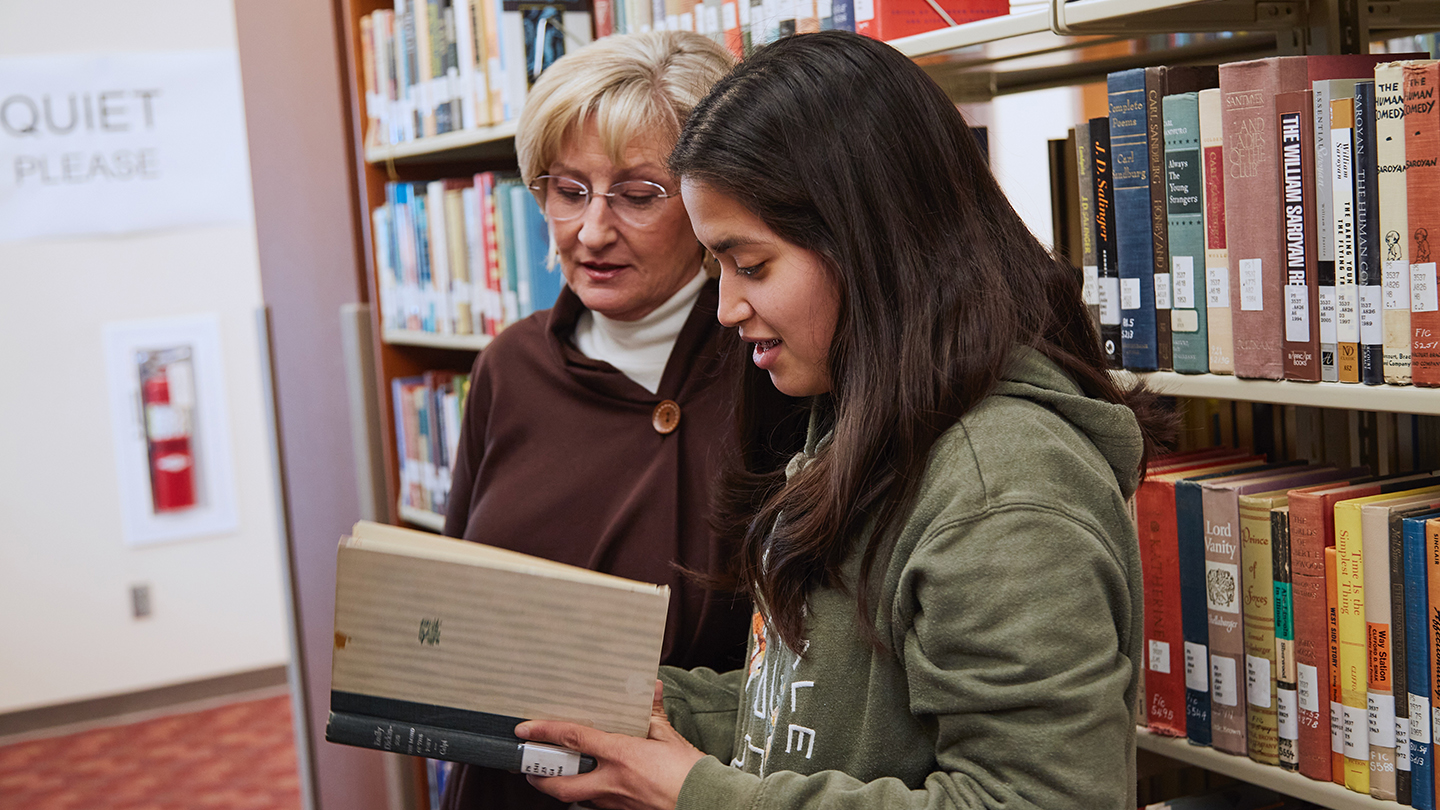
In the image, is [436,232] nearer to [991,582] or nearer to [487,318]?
[487,318]

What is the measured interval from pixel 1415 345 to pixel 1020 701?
1.67ft

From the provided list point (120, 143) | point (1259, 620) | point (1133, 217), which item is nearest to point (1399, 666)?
point (1259, 620)

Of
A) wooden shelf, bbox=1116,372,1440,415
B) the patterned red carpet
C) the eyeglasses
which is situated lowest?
the patterned red carpet

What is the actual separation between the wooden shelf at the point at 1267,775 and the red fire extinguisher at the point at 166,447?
4.03 m

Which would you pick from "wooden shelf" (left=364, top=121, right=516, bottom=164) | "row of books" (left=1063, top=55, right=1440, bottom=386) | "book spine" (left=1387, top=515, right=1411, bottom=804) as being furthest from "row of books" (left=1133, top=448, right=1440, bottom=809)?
"wooden shelf" (left=364, top=121, right=516, bottom=164)

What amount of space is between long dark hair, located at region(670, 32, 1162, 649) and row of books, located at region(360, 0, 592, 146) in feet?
4.16

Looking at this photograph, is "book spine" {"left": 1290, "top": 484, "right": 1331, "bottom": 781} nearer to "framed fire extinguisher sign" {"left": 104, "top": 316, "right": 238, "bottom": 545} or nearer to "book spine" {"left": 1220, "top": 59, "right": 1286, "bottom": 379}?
"book spine" {"left": 1220, "top": 59, "right": 1286, "bottom": 379}

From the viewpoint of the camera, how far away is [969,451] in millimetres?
→ 801

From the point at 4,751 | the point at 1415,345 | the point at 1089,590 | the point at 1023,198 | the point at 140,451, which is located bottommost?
the point at 4,751

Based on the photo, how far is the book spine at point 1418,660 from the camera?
100 cm

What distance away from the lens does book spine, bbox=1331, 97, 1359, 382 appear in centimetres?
100

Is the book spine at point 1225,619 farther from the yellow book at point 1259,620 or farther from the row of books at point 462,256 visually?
the row of books at point 462,256

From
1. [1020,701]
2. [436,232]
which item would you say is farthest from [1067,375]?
[436,232]

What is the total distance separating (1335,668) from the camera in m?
1.08
